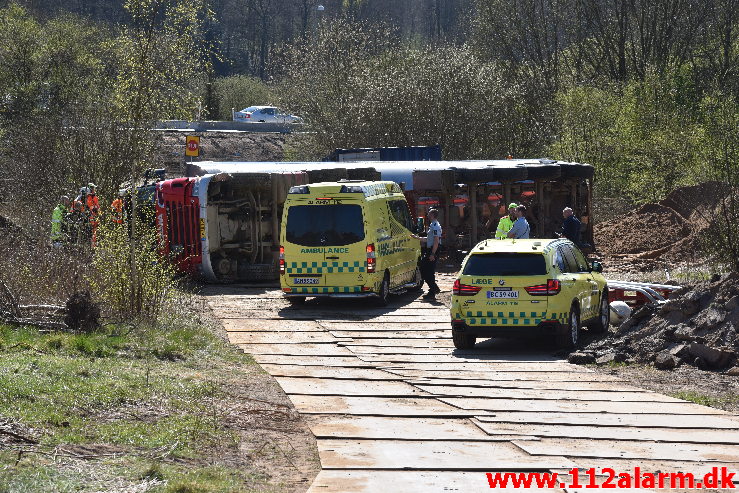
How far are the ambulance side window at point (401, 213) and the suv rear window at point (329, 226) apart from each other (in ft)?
5.69

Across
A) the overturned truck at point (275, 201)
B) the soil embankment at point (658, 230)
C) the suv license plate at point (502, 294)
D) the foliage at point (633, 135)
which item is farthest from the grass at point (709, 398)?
the foliage at point (633, 135)

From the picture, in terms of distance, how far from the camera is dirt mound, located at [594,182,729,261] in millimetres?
31328

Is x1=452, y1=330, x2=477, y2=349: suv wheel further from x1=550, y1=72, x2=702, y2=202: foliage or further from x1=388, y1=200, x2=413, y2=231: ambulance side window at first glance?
x1=550, y1=72, x2=702, y2=202: foliage

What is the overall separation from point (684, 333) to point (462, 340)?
3.22 m

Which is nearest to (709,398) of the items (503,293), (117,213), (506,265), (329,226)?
(503,293)

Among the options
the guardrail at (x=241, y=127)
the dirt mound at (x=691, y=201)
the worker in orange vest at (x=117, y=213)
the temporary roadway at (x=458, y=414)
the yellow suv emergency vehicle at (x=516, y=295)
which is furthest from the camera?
the guardrail at (x=241, y=127)

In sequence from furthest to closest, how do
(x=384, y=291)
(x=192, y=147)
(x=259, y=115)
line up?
1. (x=259, y=115)
2. (x=192, y=147)
3. (x=384, y=291)

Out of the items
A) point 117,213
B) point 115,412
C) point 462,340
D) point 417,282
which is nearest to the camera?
point 115,412

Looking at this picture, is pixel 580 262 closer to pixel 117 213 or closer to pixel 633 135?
pixel 117 213

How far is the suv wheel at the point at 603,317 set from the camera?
18.0 m

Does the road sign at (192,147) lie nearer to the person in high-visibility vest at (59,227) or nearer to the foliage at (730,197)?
the person in high-visibility vest at (59,227)

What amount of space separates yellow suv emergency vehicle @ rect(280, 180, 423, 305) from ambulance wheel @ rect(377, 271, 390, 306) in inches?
2.2

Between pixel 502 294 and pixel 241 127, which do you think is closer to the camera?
pixel 502 294

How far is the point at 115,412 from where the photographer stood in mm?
10117
